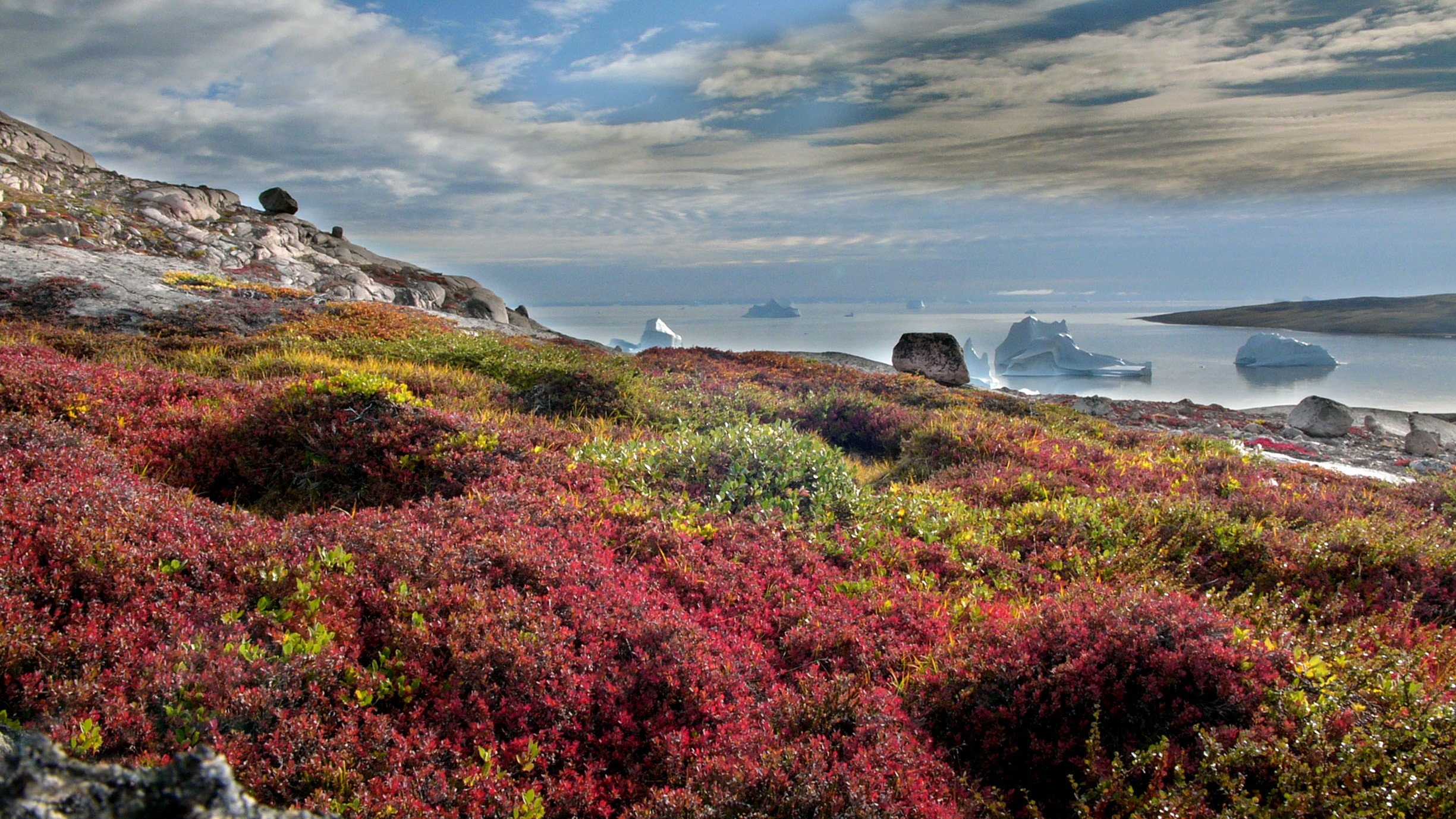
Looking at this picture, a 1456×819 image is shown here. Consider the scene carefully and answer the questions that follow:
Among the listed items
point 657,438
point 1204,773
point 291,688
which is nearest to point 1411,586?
point 1204,773

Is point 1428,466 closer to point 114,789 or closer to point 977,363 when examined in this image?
point 114,789

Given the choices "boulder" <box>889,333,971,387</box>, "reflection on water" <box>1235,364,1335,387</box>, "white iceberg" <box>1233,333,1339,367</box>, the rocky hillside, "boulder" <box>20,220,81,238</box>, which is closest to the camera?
the rocky hillside

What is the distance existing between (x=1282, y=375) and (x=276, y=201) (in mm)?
82246

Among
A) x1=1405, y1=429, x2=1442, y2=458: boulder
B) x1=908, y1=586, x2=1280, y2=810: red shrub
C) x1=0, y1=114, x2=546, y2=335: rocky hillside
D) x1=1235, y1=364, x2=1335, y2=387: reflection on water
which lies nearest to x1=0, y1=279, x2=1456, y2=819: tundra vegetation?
x1=908, y1=586, x2=1280, y2=810: red shrub

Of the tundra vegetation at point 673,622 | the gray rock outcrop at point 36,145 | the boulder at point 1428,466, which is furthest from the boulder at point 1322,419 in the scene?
the gray rock outcrop at point 36,145

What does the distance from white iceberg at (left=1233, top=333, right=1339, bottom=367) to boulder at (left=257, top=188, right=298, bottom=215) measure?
81.6m

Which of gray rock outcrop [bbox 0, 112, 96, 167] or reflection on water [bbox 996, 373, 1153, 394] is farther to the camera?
reflection on water [bbox 996, 373, 1153, 394]

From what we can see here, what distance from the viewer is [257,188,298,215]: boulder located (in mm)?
63562

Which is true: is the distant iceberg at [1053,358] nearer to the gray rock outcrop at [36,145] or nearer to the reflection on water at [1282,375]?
the reflection on water at [1282,375]

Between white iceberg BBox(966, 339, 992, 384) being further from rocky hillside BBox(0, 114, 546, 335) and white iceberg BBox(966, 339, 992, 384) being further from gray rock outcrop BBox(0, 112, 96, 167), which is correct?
gray rock outcrop BBox(0, 112, 96, 167)

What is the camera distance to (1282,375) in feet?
167

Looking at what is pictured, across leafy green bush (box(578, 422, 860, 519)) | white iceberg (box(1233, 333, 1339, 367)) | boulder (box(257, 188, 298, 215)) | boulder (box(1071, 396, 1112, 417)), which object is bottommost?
boulder (box(1071, 396, 1112, 417))

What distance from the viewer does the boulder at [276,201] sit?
2502 inches

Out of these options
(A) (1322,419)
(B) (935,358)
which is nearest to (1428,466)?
(A) (1322,419)
